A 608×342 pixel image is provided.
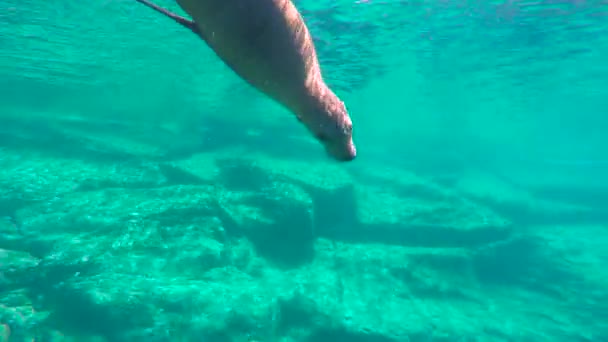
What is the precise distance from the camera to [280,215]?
1405 cm

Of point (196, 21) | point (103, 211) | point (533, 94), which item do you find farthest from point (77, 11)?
point (533, 94)

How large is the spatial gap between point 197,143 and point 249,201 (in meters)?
9.15

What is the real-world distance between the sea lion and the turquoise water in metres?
7.54

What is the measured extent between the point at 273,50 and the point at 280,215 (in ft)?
42.0

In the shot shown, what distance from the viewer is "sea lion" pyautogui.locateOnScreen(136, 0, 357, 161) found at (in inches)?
55.2

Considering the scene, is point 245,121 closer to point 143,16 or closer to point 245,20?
point 143,16

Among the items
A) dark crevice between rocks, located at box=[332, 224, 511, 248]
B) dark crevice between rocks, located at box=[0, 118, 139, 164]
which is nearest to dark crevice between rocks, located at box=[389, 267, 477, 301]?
dark crevice between rocks, located at box=[332, 224, 511, 248]

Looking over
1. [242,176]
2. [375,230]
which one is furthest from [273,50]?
[375,230]

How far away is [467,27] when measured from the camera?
1709 cm

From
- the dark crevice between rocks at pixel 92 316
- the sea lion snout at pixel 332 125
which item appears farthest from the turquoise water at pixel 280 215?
the sea lion snout at pixel 332 125

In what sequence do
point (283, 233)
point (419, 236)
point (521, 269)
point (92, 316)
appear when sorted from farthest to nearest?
point (419, 236) < point (521, 269) < point (283, 233) < point (92, 316)

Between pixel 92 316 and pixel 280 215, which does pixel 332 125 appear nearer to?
pixel 92 316

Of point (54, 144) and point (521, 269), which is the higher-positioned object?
point (54, 144)

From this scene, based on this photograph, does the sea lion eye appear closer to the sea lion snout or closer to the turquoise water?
the sea lion snout
